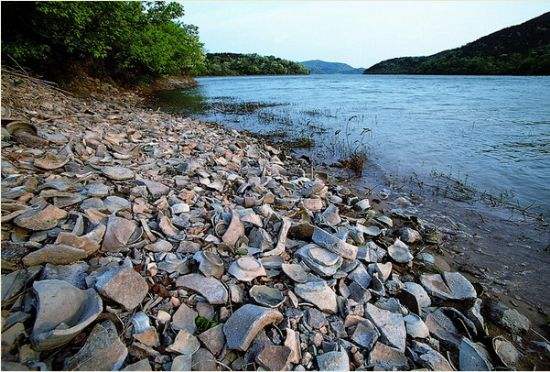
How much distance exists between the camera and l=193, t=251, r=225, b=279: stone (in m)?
2.66

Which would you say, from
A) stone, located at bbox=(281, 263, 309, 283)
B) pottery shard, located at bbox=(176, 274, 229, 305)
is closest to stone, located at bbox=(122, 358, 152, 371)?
pottery shard, located at bbox=(176, 274, 229, 305)

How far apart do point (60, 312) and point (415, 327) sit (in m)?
2.46

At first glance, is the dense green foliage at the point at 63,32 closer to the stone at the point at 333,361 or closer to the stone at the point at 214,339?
the stone at the point at 214,339

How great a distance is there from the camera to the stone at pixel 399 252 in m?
3.52

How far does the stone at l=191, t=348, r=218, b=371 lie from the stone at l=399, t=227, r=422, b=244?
2.87 metres

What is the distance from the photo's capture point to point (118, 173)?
3.97 meters

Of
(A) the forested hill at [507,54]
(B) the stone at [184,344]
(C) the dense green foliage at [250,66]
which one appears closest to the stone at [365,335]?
(B) the stone at [184,344]

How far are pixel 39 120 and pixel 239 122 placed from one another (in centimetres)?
817

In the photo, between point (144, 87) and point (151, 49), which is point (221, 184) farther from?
point (144, 87)

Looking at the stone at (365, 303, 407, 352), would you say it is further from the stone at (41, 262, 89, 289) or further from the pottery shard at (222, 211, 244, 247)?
the stone at (41, 262, 89, 289)

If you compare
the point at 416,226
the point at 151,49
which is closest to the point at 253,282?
the point at 416,226

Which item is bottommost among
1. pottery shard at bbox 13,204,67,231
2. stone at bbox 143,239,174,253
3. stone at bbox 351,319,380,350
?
stone at bbox 351,319,380,350

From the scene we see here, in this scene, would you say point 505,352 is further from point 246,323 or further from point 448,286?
point 246,323

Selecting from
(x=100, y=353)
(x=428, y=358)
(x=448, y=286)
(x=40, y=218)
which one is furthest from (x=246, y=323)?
(x=448, y=286)
